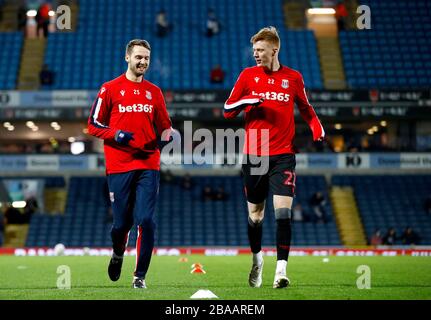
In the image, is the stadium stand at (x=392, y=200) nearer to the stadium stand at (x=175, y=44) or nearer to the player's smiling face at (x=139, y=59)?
the stadium stand at (x=175, y=44)

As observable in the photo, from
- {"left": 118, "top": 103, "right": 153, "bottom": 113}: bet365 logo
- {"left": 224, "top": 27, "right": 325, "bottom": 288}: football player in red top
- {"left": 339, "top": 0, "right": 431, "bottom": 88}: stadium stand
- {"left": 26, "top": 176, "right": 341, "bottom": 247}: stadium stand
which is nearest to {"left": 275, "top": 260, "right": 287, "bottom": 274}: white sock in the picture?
{"left": 224, "top": 27, "right": 325, "bottom": 288}: football player in red top

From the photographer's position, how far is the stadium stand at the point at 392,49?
3425cm

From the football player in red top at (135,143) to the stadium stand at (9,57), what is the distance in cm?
2679

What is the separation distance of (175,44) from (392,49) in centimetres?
917

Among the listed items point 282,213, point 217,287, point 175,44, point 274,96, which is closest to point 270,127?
point 274,96

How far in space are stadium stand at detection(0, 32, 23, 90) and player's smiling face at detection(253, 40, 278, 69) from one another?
27.2 meters

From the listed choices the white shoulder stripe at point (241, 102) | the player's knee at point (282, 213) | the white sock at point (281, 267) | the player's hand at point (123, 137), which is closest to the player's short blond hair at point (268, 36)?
the white shoulder stripe at point (241, 102)

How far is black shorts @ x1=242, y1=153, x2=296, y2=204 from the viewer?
9.29 metres

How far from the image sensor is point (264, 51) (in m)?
9.34

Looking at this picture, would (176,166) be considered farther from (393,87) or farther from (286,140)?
(286,140)

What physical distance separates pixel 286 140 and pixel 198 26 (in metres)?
28.7

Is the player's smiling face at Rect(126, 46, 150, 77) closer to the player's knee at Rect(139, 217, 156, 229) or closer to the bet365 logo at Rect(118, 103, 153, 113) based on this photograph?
the bet365 logo at Rect(118, 103, 153, 113)
